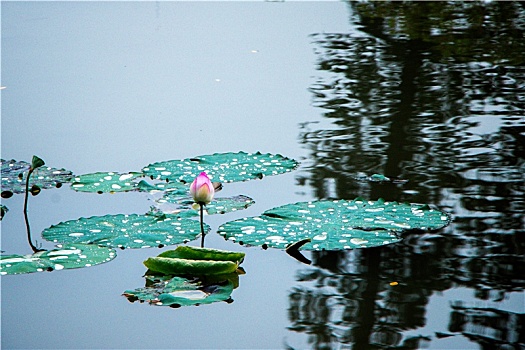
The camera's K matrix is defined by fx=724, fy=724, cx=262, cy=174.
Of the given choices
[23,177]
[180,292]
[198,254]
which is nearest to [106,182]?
[23,177]

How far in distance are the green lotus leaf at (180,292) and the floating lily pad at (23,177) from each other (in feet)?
2.73

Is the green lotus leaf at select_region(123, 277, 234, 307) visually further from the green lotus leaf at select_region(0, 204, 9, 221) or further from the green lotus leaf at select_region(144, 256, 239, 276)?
the green lotus leaf at select_region(0, 204, 9, 221)

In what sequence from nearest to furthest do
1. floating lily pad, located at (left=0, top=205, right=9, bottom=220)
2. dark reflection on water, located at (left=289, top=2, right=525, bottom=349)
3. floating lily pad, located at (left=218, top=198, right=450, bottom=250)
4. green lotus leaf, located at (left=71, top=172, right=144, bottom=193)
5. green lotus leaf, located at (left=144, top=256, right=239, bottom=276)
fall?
dark reflection on water, located at (left=289, top=2, right=525, bottom=349) < green lotus leaf, located at (left=144, top=256, right=239, bottom=276) < floating lily pad, located at (left=218, top=198, right=450, bottom=250) < floating lily pad, located at (left=0, top=205, right=9, bottom=220) < green lotus leaf, located at (left=71, top=172, right=144, bottom=193)

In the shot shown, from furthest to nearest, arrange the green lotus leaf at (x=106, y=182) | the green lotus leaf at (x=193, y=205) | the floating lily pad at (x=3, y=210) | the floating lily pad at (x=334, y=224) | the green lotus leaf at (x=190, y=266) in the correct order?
1. the green lotus leaf at (x=106, y=182)
2. the floating lily pad at (x=3, y=210)
3. the green lotus leaf at (x=193, y=205)
4. the floating lily pad at (x=334, y=224)
5. the green lotus leaf at (x=190, y=266)

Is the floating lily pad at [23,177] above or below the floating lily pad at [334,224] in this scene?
above

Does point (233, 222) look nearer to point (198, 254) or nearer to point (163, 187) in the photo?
point (198, 254)

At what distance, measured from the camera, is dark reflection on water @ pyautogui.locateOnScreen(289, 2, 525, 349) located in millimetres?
1759

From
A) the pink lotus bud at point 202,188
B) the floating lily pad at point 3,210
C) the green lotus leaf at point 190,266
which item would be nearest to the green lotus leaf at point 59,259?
the green lotus leaf at point 190,266

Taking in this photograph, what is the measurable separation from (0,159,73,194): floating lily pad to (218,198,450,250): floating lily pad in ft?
2.53

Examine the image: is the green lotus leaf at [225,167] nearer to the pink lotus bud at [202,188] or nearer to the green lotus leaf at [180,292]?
the pink lotus bud at [202,188]

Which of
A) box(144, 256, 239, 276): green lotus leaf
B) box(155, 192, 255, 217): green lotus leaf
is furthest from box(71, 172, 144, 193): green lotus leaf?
box(144, 256, 239, 276): green lotus leaf

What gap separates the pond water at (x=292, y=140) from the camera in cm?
177

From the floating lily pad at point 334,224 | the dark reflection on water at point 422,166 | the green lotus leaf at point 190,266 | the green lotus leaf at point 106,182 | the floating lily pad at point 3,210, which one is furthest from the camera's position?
the green lotus leaf at point 106,182

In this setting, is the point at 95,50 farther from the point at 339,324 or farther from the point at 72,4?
the point at 339,324
